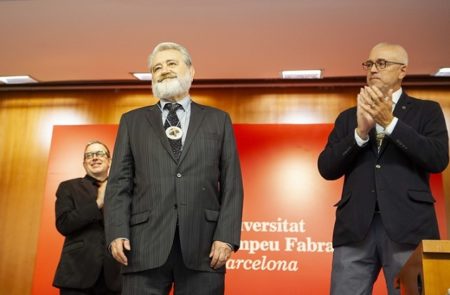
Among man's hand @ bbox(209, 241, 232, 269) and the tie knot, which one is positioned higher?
the tie knot

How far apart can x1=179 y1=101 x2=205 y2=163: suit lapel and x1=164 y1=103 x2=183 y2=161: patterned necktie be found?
0.11 feet

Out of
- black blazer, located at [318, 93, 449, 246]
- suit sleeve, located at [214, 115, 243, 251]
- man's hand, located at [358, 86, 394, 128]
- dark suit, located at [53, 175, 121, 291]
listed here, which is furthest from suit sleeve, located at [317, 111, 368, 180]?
dark suit, located at [53, 175, 121, 291]

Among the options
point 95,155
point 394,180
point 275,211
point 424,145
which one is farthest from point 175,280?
point 275,211

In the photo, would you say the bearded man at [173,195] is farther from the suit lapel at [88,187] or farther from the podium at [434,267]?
the suit lapel at [88,187]

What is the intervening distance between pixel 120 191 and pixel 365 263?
106 centimetres

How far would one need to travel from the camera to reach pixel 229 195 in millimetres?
2318

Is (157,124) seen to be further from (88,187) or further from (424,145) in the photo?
(88,187)

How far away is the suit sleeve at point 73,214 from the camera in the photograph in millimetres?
3270

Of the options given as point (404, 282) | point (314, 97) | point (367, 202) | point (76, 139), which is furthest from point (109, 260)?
point (314, 97)

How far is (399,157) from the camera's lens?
2.48 meters

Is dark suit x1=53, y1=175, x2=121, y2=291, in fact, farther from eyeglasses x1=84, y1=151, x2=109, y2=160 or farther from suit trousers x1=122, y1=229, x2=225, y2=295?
suit trousers x1=122, y1=229, x2=225, y2=295

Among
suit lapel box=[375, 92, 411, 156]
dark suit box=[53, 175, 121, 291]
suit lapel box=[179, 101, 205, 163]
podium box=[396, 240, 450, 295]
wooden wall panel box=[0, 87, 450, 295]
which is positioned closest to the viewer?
podium box=[396, 240, 450, 295]

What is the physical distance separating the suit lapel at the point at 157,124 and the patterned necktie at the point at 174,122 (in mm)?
24

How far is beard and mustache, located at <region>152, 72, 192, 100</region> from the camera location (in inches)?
97.2
